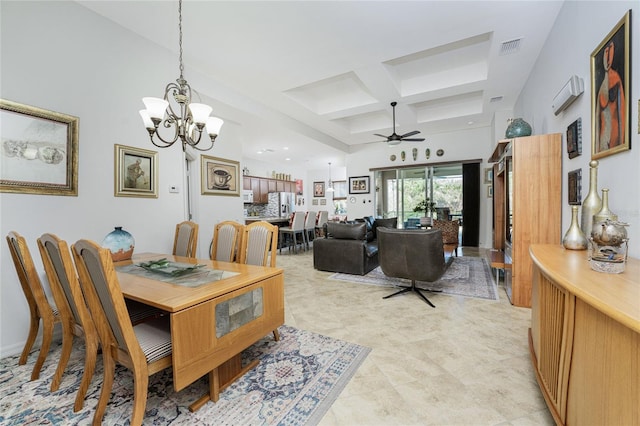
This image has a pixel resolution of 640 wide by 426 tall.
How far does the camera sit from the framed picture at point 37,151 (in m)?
2.13

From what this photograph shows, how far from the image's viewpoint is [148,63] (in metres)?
3.15

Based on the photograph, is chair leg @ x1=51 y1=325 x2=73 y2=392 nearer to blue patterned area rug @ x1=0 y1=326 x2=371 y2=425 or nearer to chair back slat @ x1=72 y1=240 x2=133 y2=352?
blue patterned area rug @ x1=0 y1=326 x2=371 y2=425

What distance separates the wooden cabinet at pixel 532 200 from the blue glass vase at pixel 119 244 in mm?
3908

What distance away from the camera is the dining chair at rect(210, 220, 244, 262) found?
8.64 ft

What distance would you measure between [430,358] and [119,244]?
2.75m

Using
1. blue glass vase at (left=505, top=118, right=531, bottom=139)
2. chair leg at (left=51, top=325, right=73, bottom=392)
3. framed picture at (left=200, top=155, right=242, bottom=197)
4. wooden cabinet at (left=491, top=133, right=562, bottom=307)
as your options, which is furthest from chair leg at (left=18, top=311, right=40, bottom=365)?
blue glass vase at (left=505, top=118, right=531, bottom=139)

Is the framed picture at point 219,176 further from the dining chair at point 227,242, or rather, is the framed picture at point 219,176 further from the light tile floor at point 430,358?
the light tile floor at point 430,358

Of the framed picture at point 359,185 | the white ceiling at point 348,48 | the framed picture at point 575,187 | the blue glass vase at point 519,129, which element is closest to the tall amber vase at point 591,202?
the framed picture at point 575,187

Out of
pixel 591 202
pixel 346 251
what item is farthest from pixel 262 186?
pixel 591 202

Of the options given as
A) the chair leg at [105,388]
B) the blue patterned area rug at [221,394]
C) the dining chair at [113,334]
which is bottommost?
the blue patterned area rug at [221,394]

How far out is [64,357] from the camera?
5.65ft

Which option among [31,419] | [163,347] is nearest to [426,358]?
[163,347]

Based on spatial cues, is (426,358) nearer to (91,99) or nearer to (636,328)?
(636,328)

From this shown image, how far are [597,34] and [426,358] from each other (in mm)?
2645
